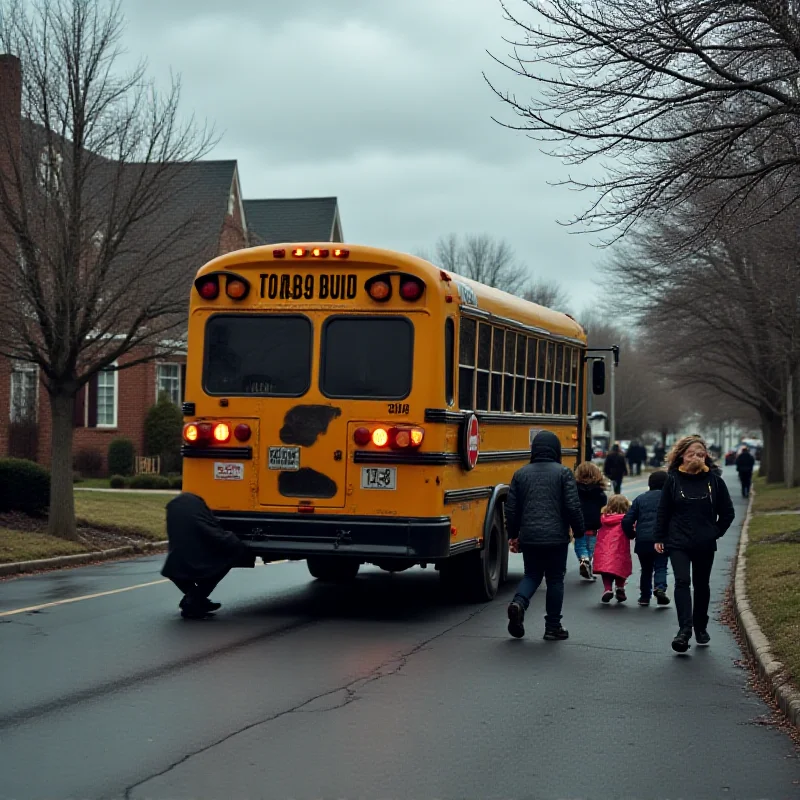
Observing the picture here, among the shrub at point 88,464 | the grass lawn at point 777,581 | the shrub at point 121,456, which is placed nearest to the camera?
the grass lawn at point 777,581

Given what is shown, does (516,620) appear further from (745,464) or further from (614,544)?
(745,464)

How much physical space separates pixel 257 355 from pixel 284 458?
101 cm

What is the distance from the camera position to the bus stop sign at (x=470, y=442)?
12586 millimetres

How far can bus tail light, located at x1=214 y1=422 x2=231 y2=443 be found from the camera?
40.3 ft

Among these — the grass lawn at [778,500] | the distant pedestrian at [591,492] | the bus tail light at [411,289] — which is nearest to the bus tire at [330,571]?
the distant pedestrian at [591,492]

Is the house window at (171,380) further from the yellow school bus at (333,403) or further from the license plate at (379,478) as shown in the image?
the license plate at (379,478)

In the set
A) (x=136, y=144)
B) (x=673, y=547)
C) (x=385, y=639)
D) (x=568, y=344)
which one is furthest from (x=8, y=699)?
(x=136, y=144)

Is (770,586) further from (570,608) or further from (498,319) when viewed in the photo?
(498,319)

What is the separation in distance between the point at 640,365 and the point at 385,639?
81.9 metres

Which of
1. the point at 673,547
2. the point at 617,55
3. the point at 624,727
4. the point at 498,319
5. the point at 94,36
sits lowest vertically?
the point at 624,727

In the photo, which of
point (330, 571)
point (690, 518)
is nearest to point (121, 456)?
point (330, 571)

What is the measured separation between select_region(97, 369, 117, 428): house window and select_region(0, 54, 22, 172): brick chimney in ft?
72.9

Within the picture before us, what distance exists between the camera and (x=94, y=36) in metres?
18.4

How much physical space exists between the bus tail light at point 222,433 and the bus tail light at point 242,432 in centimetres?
7
